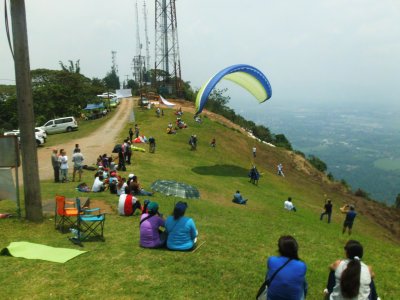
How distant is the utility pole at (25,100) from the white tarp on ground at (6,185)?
74 cm

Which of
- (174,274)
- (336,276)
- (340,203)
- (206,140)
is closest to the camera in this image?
(336,276)

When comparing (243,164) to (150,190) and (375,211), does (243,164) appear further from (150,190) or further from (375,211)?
(150,190)

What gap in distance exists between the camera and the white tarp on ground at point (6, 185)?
12.5m

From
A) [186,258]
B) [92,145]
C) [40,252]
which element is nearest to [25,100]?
[40,252]

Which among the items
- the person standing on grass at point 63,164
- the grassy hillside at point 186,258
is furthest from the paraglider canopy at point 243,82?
the person standing on grass at point 63,164

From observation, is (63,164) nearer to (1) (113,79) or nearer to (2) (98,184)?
(2) (98,184)

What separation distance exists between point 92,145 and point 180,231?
26.0 m

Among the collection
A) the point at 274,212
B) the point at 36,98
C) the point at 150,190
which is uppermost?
the point at 36,98

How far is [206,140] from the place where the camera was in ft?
137

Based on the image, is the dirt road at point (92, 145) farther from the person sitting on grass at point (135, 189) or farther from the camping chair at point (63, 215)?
the camping chair at point (63, 215)

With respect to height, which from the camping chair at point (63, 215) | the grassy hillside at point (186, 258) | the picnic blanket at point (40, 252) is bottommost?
the grassy hillside at point (186, 258)

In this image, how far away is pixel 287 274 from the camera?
5.88 metres

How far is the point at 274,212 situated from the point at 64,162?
36.6 feet

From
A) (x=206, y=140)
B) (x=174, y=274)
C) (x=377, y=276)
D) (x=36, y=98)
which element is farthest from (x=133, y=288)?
(x=36, y=98)
